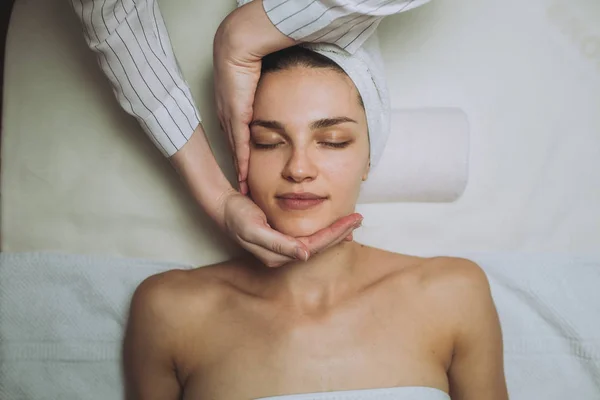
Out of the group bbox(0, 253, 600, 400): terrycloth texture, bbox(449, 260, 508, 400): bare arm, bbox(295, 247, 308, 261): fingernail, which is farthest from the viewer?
bbox(0, 253, 600, 400): terrycloth texture

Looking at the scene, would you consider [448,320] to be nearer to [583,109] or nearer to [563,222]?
[563,222]

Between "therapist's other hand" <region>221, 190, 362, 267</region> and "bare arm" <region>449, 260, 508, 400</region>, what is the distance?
15.8 inches

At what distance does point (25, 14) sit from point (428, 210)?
145cm

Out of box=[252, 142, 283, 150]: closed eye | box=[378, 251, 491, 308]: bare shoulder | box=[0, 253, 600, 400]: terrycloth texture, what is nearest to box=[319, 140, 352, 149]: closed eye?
box=[252, 142, 283, 150]: closed eye

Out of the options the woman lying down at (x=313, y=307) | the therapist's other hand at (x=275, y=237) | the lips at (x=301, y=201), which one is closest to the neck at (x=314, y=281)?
the woman lying down at (x=313, y=307)

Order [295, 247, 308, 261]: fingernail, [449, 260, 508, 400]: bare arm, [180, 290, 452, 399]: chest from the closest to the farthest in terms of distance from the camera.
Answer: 1. [295, 247, 308, 261]: fingernail
2. [180, 290, 452, 399]: chest
3. [449, 260, 508, 400]: bare arm

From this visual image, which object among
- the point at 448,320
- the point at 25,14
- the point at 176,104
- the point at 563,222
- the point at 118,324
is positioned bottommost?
the point at 118,324

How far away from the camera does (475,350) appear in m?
1.52

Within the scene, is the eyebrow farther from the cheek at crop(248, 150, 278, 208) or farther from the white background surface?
the white background surface

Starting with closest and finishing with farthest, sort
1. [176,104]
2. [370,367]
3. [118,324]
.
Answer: [370,367]
[176,104]
[118,324]

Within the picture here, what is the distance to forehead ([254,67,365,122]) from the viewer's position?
4.41ft

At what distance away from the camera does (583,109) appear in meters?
1.77

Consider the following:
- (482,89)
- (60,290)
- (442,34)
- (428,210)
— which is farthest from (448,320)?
(60,290)

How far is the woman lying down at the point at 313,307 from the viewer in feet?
4.47
